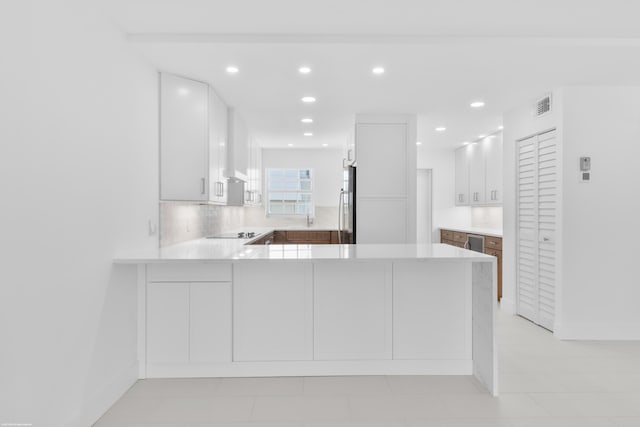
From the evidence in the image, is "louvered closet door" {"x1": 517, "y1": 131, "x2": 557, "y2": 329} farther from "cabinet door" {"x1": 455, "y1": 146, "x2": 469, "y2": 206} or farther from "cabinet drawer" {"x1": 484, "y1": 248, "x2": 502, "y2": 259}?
"cabinet door" {"x1": 455, "y1": 146, "x2": 469, "y2": 206}

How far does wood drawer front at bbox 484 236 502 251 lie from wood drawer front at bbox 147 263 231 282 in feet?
12.1

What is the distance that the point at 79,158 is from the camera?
2.09 metres

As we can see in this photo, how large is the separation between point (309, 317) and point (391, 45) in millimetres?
1997

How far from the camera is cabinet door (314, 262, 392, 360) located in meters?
2.81

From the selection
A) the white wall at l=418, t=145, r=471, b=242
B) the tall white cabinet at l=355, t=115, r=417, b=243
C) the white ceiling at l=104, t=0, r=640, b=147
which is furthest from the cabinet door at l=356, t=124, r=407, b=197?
the white wall at l=418, t=145, r=471, b=242

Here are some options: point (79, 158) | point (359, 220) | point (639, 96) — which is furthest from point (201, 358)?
point (639, 96)

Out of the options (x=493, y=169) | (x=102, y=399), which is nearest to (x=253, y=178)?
(x=493, y=169)

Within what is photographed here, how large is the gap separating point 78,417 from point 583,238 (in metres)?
4.11

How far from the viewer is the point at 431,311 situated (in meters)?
2.82

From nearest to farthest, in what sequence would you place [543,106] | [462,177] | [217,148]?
[217,148] → [543,106] → [462,177]

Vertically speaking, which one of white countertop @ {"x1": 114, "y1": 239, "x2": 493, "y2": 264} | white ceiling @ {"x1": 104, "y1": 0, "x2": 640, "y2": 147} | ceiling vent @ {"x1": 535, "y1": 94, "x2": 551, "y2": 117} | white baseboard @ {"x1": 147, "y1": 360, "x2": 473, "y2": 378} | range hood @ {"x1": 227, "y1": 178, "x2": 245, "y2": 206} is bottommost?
white baseboard @ {"x1": 147, "y1": 360, "x2": 473, "y2": 378}

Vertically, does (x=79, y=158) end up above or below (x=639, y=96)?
below

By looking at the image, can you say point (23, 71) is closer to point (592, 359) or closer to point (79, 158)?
point (79, 158)

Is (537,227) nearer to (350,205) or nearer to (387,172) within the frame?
(387,172)
